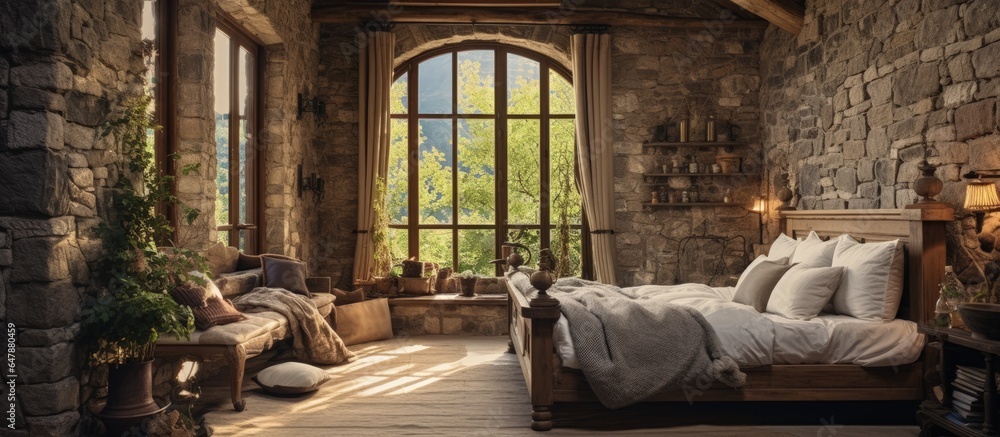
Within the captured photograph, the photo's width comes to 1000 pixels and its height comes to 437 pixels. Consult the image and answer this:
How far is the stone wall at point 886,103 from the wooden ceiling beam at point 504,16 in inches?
37.9

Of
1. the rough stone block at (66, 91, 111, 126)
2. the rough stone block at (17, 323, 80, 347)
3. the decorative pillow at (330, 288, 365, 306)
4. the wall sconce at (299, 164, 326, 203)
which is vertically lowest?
the decorative pillow at (330, 288, 365, 306)

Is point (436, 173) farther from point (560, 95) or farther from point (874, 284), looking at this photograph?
point (874, 284)

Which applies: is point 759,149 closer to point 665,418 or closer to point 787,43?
point 787,43

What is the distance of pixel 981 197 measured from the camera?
405cm

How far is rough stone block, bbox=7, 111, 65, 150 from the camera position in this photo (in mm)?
3298

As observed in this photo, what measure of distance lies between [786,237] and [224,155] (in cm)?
460

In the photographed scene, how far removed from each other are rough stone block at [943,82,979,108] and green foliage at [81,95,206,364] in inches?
173

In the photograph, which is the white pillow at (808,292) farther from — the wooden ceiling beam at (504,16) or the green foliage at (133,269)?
the wooden ceiling beam at (504,16)

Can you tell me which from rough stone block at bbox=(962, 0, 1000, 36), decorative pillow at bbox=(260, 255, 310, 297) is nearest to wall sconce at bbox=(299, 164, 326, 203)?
decorative pillow at bbox=(260, 255, 310, 297)

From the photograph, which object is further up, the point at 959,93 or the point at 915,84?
the point at 915,84

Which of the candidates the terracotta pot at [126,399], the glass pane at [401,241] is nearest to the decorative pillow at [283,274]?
the glass pane at [401,241]

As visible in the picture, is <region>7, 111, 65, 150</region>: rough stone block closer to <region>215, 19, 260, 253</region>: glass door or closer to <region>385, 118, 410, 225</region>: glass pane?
<region>215, 19, 260, 253</region>: glass door

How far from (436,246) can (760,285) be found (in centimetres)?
397

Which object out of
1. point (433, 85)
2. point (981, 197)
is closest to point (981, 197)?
point (981, 197)
